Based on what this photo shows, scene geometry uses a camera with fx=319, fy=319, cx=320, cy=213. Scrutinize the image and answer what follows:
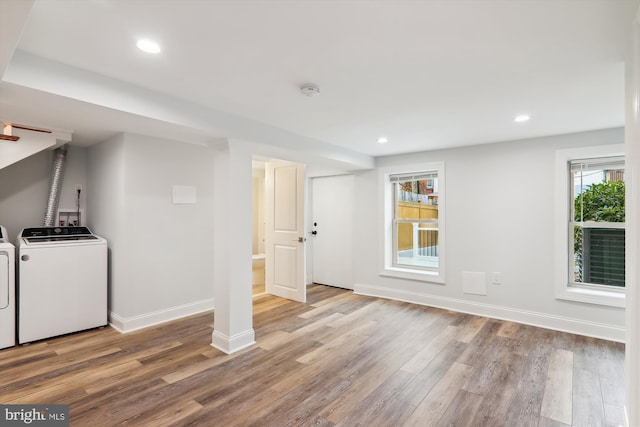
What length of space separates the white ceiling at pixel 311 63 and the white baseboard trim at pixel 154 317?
2.00 metres

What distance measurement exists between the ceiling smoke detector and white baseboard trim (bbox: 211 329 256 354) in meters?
2.25

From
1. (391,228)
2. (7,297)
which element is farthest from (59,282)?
(391,228)

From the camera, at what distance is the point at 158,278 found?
366 cm

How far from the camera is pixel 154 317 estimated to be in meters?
3.62

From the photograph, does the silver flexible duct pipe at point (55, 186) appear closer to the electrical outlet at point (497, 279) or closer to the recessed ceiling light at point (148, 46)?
the recessed ceiling light at point (148, 46)

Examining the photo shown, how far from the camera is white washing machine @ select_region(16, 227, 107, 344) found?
121 inches

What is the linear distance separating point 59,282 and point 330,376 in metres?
2.89

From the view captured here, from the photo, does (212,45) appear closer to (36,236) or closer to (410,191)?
(36,236)

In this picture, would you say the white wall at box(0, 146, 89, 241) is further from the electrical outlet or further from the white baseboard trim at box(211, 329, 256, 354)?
the electrical outlet

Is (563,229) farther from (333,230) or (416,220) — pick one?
(333,230)

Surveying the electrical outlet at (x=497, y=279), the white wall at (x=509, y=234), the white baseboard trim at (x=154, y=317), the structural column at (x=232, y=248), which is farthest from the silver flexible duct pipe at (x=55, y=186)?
the electrical outlet at (x=497, y=279)

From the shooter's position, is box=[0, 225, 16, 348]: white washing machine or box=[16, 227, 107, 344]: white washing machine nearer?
box=[0, 225, 16, 348]: white washing machine

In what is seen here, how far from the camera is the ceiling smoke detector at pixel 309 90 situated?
229cm

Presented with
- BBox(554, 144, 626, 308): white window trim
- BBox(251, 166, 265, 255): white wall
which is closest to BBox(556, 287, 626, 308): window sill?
BBox(554, 144, 626, 308): white window trim
